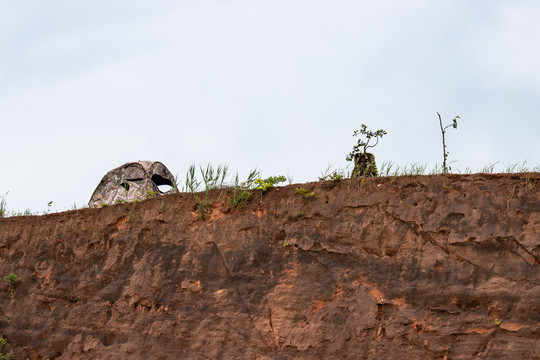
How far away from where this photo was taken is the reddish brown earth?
21.0ft

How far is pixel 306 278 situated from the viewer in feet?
23.1

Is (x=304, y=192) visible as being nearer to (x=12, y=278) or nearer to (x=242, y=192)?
(x=242, y=192)

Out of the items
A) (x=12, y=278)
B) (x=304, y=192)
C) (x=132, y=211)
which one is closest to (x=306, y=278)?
(x=304, y=192)

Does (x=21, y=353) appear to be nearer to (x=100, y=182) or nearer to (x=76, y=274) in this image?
(x=76, y=274)

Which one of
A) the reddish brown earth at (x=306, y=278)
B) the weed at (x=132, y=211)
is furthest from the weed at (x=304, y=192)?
the weed at (x=132, y=211)

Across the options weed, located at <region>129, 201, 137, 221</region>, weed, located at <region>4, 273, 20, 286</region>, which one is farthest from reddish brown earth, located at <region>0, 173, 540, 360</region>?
weed, located at <region>4, 273, 20, 286</region>

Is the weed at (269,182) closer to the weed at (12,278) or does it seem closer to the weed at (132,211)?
the weed at (132,211)

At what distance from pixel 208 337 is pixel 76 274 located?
86.1 inches

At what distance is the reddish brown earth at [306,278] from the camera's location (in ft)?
21.0

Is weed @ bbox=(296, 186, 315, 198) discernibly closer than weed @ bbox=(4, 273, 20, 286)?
Yes

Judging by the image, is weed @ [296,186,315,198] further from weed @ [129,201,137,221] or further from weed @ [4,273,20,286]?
weed @ [4,273,20,286]

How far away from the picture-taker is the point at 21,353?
8.36 meters

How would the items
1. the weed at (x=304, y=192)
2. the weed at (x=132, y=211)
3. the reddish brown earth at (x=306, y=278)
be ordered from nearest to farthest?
the reddish brown earth at (x=306, y=278)
the weed at (x=304, y=192)
the weed at (x=132, y=211)

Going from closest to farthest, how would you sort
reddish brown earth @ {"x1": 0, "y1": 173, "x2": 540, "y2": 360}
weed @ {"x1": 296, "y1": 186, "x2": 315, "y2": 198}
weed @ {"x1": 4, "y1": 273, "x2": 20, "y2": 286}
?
reddish brown earth @ {"x1": 0, "y1": 173, "x2": 540, "y2": 360} → weed @ {"x1": 296, "y1": 186, "x2": 315, "y2": 198} → weed @ {"x1": 4, "y1": 273, "x2": 20, "y2": 286}
